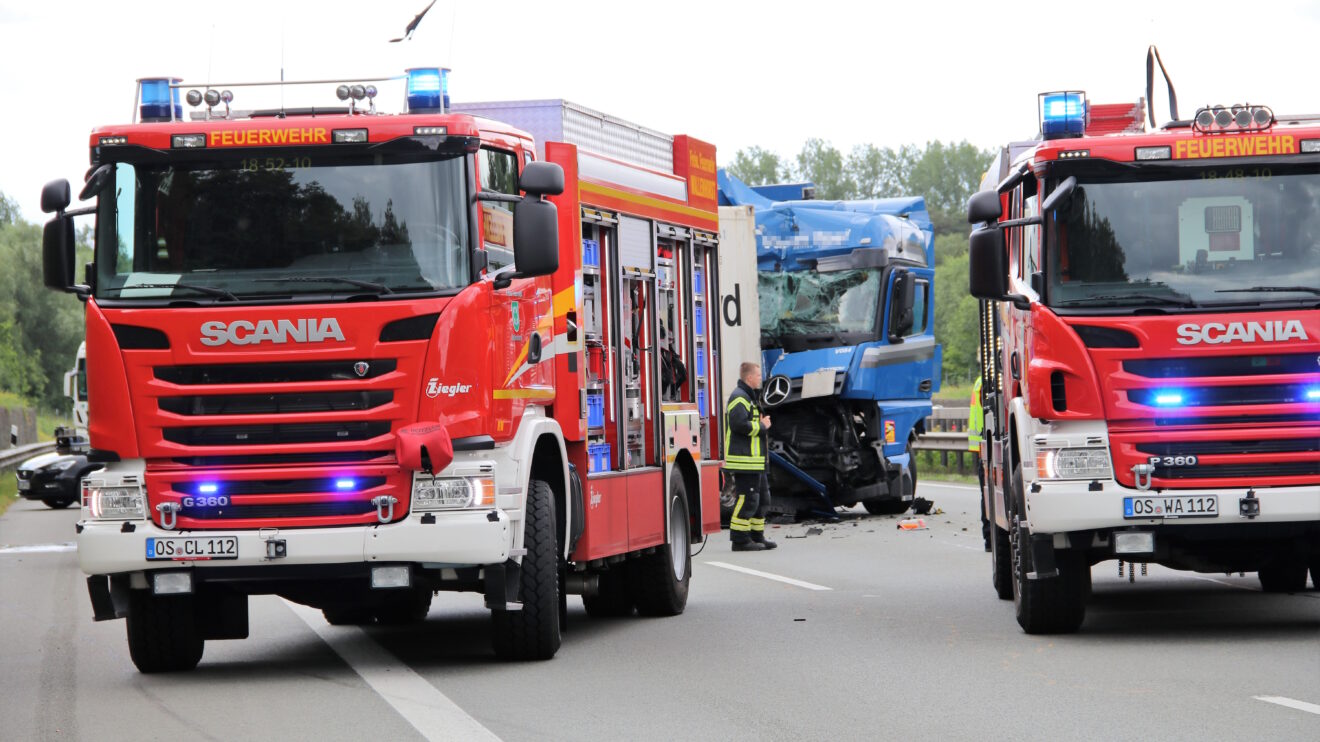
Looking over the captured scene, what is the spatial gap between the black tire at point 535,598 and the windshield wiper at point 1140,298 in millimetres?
3273

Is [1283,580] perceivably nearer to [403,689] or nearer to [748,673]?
[748,673]

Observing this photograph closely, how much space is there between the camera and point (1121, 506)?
11.1m

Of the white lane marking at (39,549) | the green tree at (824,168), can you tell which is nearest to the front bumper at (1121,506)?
the white lane marking at (39,549)

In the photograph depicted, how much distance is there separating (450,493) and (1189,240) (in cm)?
460

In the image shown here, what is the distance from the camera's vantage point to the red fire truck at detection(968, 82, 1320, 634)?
1109cm

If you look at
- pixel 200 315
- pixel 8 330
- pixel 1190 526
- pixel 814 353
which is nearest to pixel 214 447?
pixel 200 315

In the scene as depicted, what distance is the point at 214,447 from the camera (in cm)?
1019

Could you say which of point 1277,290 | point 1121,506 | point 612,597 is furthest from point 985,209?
point 612,597

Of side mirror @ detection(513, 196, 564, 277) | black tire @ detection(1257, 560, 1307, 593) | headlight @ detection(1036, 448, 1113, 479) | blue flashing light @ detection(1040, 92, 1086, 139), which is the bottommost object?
black tire @ detection(1257, 560, 1307, 593)

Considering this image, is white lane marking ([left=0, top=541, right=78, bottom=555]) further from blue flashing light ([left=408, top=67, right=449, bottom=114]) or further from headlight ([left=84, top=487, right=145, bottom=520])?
blue flashing light ([left=408, top=67, right=449, bottom=114])

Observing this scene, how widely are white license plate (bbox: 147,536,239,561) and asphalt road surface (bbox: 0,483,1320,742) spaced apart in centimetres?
70

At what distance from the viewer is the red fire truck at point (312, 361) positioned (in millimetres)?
10094

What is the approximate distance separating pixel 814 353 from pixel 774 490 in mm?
1848

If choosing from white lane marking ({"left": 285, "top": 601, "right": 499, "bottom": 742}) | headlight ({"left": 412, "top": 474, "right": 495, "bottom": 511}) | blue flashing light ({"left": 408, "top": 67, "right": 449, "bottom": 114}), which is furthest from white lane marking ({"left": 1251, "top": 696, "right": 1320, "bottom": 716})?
blue flashing light ({"left": 408, "top": 67, "right": 449, "bottom": 114})
